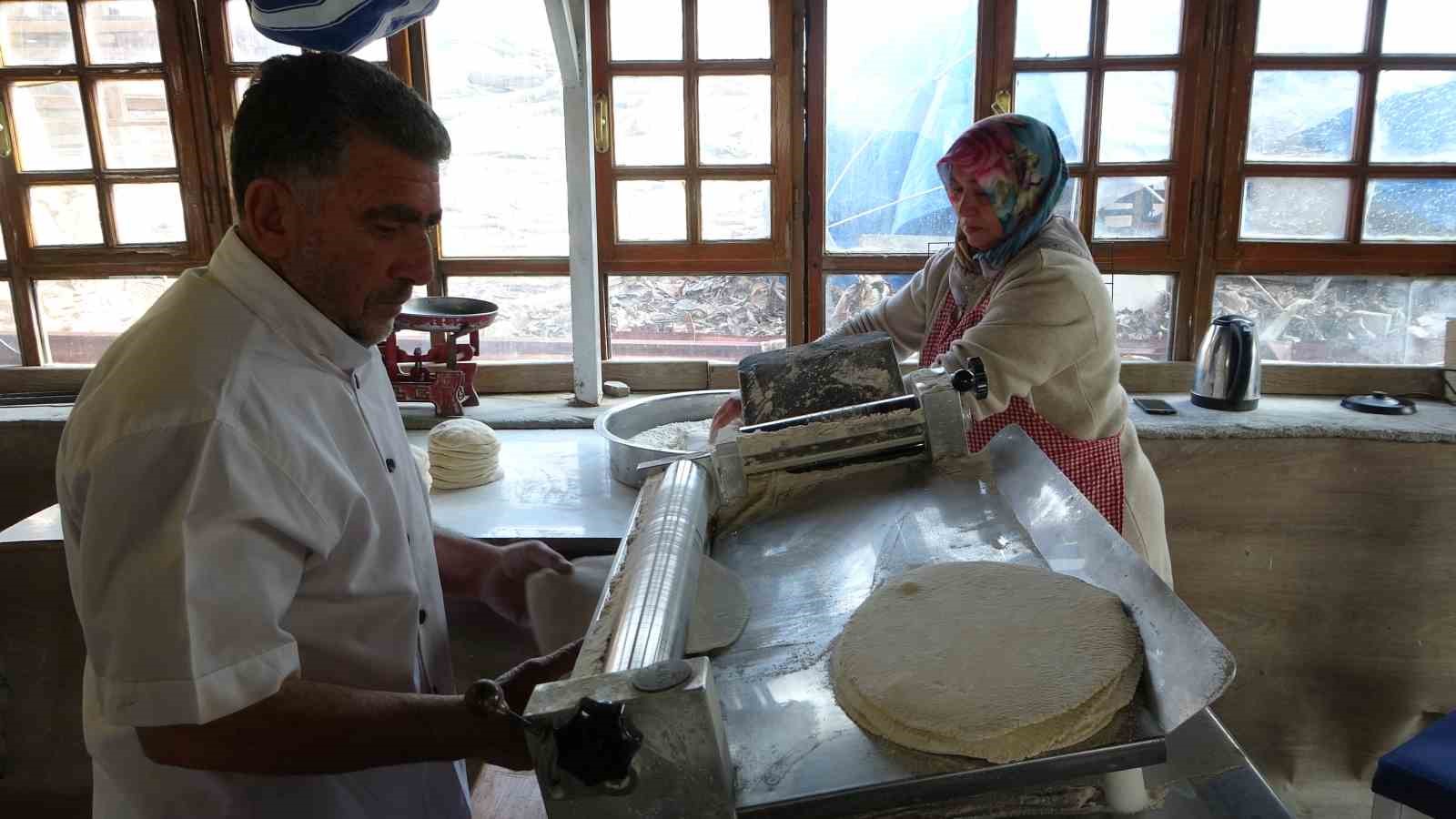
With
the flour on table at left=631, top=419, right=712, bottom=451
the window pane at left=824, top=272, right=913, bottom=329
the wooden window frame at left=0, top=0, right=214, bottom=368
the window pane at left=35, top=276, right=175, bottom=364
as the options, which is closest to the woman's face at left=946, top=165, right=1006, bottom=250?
the flour on table at left=631, top=419, right=712, bottom=451

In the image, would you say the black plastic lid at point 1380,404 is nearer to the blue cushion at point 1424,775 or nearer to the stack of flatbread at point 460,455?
the blue cushion at point 1424,775

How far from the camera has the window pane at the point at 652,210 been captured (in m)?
3.06

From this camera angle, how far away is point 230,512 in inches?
31.9

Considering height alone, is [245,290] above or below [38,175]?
below

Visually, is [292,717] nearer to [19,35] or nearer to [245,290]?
[245,290]

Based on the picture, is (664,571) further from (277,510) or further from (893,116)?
(893,116)

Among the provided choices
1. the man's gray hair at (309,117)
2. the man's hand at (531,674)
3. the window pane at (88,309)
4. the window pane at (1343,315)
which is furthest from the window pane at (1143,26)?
the window pane at (88,309)

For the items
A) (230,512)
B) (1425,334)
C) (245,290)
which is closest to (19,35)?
(245,290)

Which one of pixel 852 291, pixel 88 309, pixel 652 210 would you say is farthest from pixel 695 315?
pixel 88 309

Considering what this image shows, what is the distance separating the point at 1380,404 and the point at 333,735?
318cm

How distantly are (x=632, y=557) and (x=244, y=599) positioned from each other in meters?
0.39

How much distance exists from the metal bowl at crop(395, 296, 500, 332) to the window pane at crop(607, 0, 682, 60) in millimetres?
966

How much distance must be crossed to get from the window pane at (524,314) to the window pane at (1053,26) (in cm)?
176

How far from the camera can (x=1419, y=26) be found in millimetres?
2742
